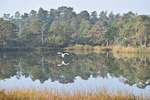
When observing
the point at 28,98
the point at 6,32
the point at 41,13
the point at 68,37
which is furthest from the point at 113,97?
the point at 41,13

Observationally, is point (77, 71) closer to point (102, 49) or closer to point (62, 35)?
point (102, 49)

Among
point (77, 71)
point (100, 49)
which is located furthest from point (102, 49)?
point (77, 71)

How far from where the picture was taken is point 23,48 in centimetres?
4631

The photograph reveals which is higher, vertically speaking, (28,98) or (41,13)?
(41,13)

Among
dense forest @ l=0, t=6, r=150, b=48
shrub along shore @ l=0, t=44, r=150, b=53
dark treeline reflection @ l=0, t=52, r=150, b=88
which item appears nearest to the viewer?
dark treeline reflection @ l=0, t=52, r=150, b=88

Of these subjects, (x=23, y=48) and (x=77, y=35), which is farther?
(x=77, y=35)

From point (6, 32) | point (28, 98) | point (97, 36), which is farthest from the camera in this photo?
point (97, 36)

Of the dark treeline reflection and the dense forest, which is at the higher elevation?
the dense forest

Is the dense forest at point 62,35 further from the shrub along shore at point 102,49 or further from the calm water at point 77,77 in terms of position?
the calm water at point 77,77

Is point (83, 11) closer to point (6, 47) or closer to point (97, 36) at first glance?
point (97, 36)

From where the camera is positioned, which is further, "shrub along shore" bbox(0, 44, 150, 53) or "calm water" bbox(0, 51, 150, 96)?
"shrub along shore" bbox(0, 44, 150, 53)

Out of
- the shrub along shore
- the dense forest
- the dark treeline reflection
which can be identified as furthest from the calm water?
the dense forest

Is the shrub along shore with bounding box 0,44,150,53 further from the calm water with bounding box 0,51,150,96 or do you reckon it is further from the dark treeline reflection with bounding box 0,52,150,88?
the calm water with bounding box 0,51,150,96

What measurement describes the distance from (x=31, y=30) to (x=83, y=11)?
2502 cm
